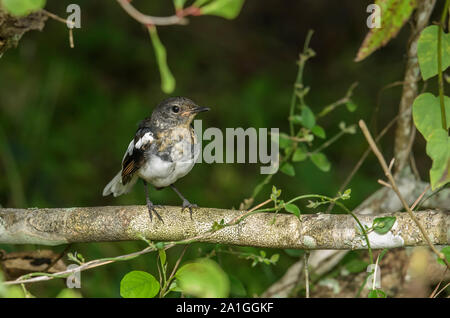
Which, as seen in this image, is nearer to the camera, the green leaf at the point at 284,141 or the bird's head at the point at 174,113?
the green leaf at the point at 284,141

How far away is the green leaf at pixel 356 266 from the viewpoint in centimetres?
353

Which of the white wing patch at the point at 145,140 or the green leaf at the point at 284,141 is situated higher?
the white wing patch at the point at 145,140

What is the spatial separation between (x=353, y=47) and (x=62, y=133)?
4.15 m

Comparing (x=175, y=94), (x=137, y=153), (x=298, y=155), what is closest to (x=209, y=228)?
(x=298, y=155)

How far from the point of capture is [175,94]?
6.98m

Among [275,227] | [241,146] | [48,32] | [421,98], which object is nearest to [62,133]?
[48,32]

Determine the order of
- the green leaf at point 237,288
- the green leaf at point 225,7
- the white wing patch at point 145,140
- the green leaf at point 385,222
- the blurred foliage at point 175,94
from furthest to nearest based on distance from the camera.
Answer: the blurred foliage at point 175,94 → the white wing patch at point 145,140 → the green leaf at point 237,288 → the green leaf at point 385,222 → the green leaf at point 225,7

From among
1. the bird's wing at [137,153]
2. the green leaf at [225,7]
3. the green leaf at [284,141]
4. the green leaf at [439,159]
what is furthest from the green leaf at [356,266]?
the green leaf at [225,7]

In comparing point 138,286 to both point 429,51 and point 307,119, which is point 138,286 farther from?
point 307,119

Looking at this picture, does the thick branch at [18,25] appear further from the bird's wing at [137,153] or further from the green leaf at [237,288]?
the green leaf at [237,288]

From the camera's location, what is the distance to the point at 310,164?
5.80 meters

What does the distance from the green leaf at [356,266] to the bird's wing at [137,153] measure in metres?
1.44
